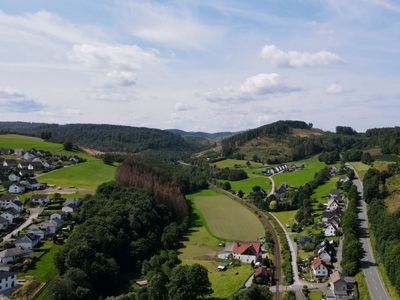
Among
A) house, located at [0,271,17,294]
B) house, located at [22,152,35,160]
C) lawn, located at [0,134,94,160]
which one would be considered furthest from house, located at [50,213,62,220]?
lawn, located at [0,134,94,160]

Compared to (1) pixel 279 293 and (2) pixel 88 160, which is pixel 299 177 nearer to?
(2) pixel 88 160

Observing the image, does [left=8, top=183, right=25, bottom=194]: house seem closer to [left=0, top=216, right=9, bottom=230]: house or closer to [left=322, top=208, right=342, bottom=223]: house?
[left=0, top=216, right=9, bottom=230]: house

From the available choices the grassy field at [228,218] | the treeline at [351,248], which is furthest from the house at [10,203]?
the treeline at [351,248]

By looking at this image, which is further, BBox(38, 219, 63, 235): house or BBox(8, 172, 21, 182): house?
BBox(8, 172, 21, 182): house

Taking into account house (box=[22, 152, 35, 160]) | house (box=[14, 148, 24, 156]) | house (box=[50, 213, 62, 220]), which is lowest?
house (box=[50, 213, 62, 220])

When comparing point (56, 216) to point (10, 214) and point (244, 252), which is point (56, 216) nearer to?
point (10, 214)

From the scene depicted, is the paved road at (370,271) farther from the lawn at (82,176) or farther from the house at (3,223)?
the lawn at (82,176)
